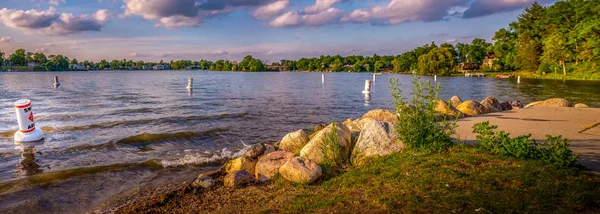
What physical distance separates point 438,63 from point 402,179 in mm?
109878

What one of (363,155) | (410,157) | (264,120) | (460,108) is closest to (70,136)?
(264,120)

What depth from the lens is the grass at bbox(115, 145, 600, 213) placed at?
4.39m

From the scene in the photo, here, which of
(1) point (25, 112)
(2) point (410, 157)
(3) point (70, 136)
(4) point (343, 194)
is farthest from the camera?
(3) point (70, 136)

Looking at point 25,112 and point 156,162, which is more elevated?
→ point 25,112

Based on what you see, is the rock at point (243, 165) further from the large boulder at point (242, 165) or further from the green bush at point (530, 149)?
the green bush at point (530, 149)

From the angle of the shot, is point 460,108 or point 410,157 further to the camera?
point 460,108

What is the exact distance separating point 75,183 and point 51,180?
0.73m

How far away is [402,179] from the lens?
554 cm

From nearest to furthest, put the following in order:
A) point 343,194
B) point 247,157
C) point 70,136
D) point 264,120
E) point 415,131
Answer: point 343,194 → point 415,131 → point 247,157 → point 70,136 → point 264,120

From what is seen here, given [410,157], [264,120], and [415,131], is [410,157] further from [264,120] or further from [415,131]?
[264,120]

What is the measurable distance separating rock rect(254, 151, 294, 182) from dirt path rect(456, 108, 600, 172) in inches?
178

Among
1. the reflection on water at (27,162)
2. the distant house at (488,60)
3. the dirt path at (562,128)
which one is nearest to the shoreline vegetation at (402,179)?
the dirt path at (562,128)

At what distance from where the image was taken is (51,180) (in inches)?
329

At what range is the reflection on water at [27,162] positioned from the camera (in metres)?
9.04
